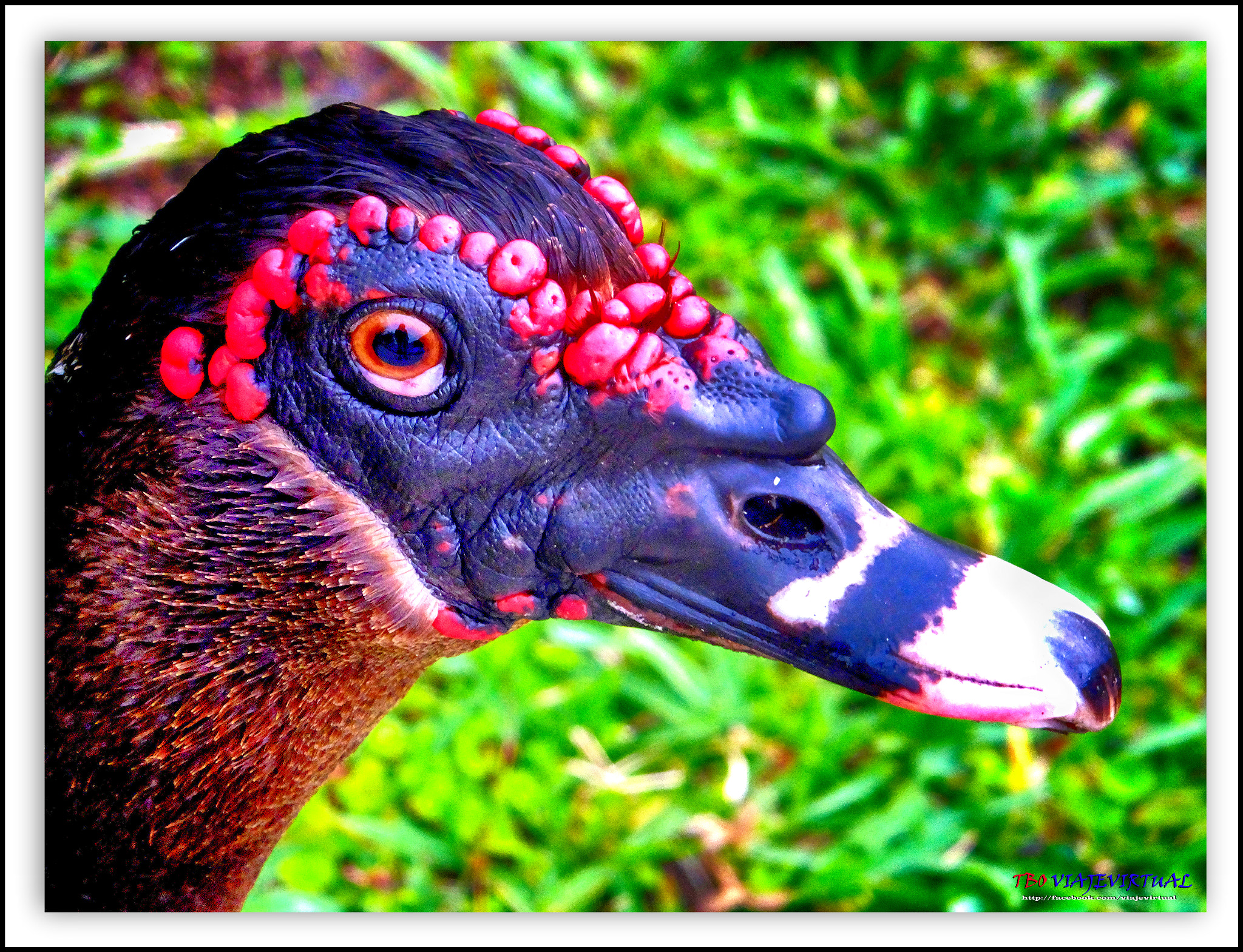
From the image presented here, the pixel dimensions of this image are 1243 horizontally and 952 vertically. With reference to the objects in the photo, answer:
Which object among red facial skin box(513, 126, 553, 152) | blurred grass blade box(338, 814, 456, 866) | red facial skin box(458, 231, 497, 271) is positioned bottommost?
blurred grass blade box(338, 814, 456, 866)

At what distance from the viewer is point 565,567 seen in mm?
1367

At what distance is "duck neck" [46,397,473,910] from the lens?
4.30 ft

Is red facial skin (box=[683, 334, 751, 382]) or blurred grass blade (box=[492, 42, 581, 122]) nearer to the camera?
red facial skin (box=[683, 334, 751, 382])

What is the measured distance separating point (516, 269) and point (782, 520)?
0.38 m

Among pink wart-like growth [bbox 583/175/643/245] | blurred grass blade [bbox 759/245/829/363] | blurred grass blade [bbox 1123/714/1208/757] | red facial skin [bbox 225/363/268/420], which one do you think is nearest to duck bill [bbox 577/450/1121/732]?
pink wart-like growth [bbox 583/175/643/245]

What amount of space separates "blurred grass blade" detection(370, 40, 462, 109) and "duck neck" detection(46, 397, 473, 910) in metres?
2.31

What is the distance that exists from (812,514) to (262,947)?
3.63 feet

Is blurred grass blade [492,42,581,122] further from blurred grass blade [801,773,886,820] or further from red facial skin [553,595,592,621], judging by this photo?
red facial skin [553,595,592,621]

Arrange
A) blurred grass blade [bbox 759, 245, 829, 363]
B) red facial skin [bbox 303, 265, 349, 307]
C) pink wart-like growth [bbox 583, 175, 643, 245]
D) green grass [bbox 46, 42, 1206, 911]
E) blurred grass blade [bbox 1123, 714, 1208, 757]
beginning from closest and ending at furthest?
red facial skin [bbox 303, 265, 349, 307], pink wart-like growth [bbox 583, 175, 643, 245], green grass [bbox 46, 42, 1206, 911], blurred grass blade [bbox 1123, 714, 1208, 757], blurred grass blade [bbox 759, 245, 829, 363]

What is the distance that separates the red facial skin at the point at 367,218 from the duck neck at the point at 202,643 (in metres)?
0.23

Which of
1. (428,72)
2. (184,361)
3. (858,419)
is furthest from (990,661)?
(428,72)

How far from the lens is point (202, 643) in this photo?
4.53 ft

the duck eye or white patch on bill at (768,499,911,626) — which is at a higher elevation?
the duck eye

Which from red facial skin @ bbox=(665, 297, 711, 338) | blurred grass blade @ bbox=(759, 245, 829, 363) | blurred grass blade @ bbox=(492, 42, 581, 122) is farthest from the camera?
blurred grass blade @ bbox=(492, 42, 581, 122)
